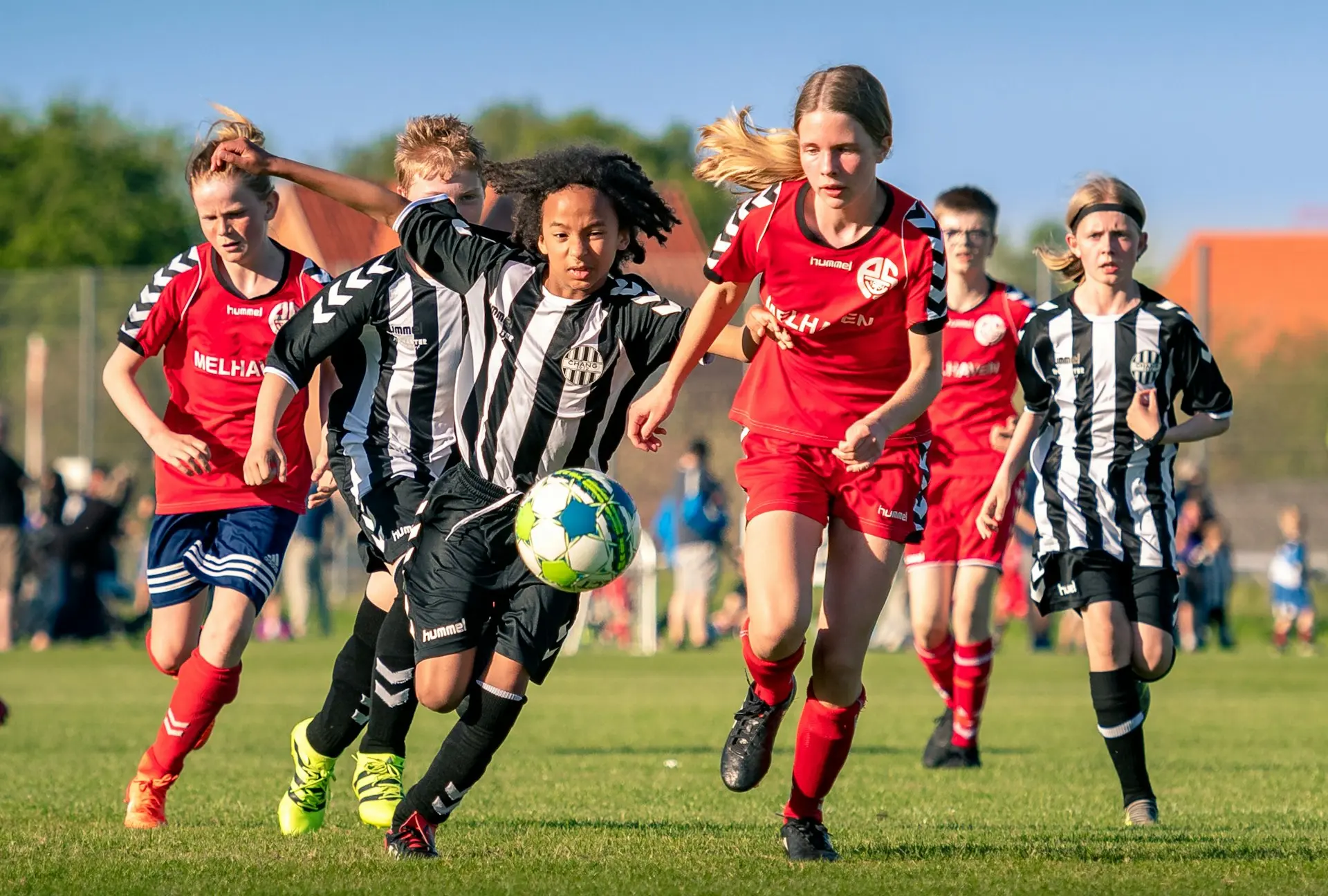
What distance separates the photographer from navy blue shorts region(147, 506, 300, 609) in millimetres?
6121

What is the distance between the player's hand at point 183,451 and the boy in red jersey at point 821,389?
5.61 feet

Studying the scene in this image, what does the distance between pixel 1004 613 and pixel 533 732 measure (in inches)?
484

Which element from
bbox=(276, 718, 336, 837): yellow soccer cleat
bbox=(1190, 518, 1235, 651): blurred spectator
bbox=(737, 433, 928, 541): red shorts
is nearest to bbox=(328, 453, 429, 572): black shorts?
bbox=(276, 718, 336, 837): yellow soccer cleat

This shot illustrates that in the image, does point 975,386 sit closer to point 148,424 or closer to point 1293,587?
point 148,424

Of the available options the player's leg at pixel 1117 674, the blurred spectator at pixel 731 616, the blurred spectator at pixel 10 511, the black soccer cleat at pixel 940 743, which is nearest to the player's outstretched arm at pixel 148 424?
the player's leg at pixel 1117 674

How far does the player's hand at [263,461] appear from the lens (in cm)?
551

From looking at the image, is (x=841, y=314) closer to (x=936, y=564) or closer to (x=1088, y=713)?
(x=936, y=564)

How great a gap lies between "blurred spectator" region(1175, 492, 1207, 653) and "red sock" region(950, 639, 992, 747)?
11.6 metres

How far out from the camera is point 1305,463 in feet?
74.8

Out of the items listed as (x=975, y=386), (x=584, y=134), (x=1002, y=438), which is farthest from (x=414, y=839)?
(x=584, y=134)

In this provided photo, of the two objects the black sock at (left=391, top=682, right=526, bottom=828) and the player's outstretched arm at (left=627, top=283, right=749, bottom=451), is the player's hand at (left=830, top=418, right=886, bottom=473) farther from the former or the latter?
the black sock at (left=391, top=682, right=526, bottom=828)

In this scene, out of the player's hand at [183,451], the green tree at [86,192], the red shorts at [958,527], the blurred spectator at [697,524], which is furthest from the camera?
the green tree at [86,192]

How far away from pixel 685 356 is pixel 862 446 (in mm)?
635

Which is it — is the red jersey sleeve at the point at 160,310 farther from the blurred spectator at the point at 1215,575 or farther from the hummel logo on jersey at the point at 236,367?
the blurred spectator at the point at 1215,575
